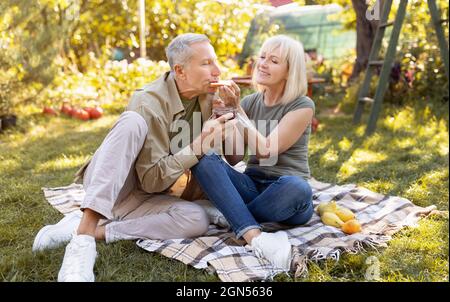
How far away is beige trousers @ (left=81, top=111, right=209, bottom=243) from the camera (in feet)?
7.17

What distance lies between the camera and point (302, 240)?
8.36 feet

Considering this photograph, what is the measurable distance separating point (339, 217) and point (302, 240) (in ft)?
1.37

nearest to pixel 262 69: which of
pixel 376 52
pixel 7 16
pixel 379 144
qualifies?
pixel 379 144

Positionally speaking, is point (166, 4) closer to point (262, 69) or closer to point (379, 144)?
point (379, 144)

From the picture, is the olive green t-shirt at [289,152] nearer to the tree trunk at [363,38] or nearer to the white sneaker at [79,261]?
the white sneaker at [79,261]

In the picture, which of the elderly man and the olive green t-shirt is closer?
the elderly man

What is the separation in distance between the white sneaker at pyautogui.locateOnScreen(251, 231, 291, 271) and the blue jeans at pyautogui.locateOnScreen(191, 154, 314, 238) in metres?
0.10

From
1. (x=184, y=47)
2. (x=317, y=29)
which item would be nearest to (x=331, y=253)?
(x=184, y=47)

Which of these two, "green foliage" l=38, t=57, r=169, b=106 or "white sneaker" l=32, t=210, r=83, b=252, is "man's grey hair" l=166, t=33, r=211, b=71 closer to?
"white sneaker" l=32, t=210, r=83, b=252

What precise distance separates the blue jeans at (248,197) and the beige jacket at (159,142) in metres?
0.10

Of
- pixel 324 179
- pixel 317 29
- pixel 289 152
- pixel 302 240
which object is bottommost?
pixel 324 179

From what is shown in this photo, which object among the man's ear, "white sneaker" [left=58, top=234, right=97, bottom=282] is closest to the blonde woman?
the man's ear

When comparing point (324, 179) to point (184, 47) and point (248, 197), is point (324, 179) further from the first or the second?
point (184, 47)

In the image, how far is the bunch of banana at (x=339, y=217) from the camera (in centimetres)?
269
